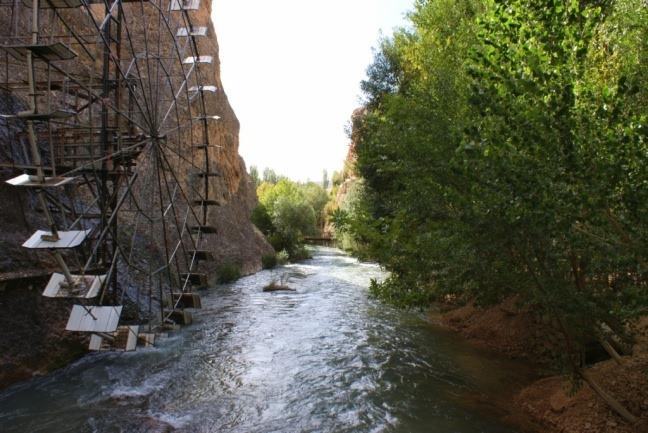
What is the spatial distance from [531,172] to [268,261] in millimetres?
23847

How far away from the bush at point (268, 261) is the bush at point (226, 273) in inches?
218

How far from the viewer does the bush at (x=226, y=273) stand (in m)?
20.1

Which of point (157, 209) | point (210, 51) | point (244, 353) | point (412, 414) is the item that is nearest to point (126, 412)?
point (244, 353)

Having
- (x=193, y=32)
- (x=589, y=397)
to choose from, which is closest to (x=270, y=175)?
(x=193, y=32)

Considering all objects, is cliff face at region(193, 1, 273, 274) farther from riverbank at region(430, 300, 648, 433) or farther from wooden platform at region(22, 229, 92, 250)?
riverbank at region(430, 300, 648, 433)

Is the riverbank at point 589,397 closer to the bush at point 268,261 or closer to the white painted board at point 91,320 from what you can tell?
the white painted board at point 91,320

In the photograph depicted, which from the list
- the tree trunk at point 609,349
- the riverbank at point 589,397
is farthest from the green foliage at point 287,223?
the tree trunk at point 609,349

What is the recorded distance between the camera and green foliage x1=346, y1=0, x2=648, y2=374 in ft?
12.8

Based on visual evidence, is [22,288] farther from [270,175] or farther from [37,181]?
[270,175]

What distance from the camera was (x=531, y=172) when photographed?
13.4 feet

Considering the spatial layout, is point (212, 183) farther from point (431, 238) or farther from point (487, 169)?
point (487, 169)

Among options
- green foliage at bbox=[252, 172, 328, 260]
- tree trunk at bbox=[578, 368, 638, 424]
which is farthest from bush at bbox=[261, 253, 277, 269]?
tree trunk at bbox=[578, 368, 638, 424]

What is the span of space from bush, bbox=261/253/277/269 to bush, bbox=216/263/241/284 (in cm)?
554

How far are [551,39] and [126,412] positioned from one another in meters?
6.92
